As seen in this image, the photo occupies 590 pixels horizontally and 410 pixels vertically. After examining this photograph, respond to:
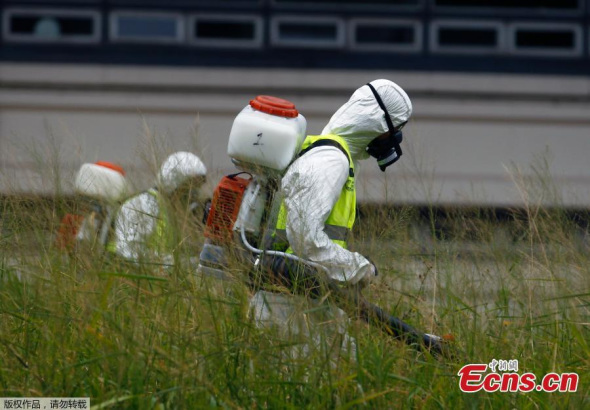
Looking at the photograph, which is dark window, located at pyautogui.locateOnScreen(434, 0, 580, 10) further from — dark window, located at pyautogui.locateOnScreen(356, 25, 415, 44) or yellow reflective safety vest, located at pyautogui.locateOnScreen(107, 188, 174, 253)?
yellow reflective safety vest, located at pyautogui.locateOnScreen(107, 188, 174, 253)

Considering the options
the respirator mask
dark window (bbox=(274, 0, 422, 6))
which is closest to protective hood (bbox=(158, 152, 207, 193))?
the respirator mask

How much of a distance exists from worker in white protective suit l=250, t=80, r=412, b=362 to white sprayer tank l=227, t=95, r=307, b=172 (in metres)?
0.07

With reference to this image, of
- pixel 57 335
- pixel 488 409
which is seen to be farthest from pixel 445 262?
pixel 57 335

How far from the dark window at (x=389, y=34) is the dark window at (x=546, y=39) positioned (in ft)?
4.19

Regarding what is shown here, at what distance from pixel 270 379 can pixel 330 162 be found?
2.88 feet

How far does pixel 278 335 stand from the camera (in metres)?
3.52

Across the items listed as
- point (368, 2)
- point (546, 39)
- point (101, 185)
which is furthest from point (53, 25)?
point (101, 185)

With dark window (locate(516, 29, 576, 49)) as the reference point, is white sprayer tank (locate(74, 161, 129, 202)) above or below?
below

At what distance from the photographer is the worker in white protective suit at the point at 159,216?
381 cm

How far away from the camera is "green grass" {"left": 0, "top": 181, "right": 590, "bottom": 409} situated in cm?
333

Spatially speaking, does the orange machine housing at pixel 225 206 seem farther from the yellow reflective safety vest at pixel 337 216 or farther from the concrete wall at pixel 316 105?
the concrete wall at pixel 316 105

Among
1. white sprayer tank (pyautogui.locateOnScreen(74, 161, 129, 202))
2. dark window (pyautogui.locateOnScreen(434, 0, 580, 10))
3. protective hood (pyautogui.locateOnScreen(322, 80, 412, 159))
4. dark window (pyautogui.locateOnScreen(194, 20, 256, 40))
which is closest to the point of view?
protective hood (pyautogui.locateOnScreen(322, 80, 412, 159))

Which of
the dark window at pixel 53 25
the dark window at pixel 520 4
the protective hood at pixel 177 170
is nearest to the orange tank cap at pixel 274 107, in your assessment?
the protective hood at pixel 177 170

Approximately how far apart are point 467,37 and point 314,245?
7.73 metres
